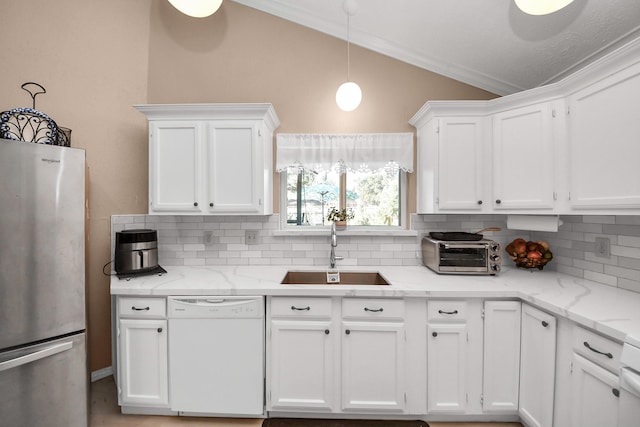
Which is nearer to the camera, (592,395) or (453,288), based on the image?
(592,395)

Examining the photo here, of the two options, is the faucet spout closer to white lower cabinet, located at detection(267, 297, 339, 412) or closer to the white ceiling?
white lower cabinet, located at detection(267, 297, 339, 412)

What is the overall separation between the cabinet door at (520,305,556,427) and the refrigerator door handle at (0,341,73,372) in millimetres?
2757

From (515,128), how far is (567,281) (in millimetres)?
1164

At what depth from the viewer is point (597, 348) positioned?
4.14ft

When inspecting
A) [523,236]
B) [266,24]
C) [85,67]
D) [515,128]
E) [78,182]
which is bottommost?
[523,236]

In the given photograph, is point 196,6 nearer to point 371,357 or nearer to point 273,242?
point 273,242

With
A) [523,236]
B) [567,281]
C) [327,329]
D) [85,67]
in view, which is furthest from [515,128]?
[85,67]

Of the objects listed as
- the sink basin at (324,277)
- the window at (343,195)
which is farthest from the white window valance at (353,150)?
the sink basin at (324,277)

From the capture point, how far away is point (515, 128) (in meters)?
1.96

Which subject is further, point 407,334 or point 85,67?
point 85,67

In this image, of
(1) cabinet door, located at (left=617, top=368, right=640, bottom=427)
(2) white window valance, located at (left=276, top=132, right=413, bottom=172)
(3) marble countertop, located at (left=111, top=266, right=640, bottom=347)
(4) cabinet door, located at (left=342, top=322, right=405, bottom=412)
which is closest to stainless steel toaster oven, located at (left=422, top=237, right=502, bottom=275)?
(3) marble countertop, located at (left=111, top=266, right=640, bottom=347)

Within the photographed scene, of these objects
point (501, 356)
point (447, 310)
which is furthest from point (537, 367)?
point (447, 310)

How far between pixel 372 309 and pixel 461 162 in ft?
4.37

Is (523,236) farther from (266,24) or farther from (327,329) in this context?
(266,24)
